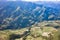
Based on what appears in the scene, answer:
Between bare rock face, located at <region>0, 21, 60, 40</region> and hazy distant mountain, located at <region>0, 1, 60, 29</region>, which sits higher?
hazy distant mountain, located at <region>0, 1, 60, 29</region>

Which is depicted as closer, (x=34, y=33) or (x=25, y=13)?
(x=34, y=33)

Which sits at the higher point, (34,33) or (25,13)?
(25,13)

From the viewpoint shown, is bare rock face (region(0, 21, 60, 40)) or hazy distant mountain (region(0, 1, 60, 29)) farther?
hazy distant mountain (region(0, 1, 60, 29))

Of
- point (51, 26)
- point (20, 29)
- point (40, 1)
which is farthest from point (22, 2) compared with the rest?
point (51, 26)

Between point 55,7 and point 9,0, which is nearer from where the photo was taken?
point 55,7

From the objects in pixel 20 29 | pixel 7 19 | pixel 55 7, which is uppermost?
pixel 55 7

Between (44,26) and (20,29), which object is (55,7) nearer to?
(44,26)

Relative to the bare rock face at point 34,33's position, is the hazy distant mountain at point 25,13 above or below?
above

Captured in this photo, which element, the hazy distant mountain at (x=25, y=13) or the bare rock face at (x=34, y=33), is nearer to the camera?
the bare rock face at (x=34, y=33)
